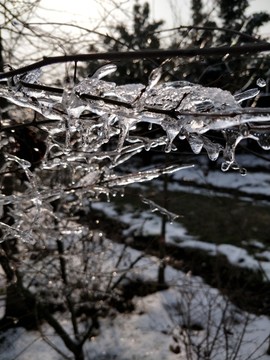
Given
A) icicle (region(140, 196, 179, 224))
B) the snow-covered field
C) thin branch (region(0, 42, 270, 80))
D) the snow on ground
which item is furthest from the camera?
the snow on ground

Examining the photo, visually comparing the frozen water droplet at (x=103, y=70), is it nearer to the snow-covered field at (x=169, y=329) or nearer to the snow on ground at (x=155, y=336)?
the snow-covered field at (x=169, y=329)

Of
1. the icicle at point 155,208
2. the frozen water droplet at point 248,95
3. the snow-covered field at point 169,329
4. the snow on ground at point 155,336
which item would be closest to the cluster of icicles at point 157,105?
the frozen water droplet at point 248,95

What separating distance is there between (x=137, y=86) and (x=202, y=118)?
0.27 meters

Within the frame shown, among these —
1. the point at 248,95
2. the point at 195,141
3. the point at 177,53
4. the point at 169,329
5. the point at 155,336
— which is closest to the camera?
the point at 177,53

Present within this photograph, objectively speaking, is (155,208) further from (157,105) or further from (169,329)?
(169,329)

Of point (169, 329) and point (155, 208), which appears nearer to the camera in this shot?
point (155, 208)

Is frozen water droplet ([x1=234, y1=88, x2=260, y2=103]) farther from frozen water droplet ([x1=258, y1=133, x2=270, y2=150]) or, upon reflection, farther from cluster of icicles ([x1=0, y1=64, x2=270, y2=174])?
frozen water droplet ([x1=258, y1=133, x2=270, y2=150])

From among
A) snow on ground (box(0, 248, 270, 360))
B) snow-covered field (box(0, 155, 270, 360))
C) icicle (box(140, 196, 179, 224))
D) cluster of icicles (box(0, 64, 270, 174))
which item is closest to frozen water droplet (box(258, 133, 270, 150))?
cluster of icicles (box(0, 64, 270, 174))

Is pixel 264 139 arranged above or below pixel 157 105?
below

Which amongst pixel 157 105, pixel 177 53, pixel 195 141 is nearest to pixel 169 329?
pixel 195 141

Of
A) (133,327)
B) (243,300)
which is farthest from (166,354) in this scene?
(243,300)

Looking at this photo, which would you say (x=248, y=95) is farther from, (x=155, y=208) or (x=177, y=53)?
(x=155, y=208)

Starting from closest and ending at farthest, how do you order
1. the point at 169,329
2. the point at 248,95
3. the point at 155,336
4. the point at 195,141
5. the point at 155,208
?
the point at 248,95 → the point at 195,141 → the point at 155,208 → the point at 155,336 → the point at 169,329

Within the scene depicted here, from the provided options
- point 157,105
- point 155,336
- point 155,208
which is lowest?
point 155,336
